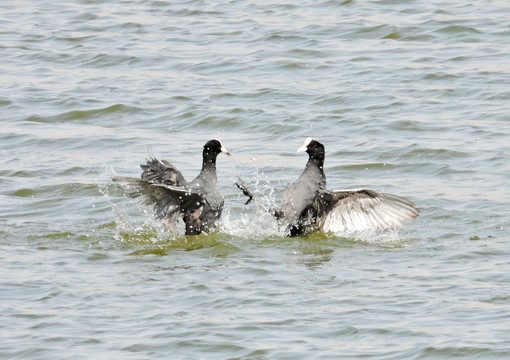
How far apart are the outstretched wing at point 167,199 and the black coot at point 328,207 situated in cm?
59

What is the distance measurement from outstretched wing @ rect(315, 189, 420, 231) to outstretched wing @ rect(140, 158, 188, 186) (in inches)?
40.6

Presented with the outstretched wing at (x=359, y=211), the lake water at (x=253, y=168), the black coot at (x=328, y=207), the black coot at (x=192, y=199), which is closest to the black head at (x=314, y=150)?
the black coot at (x=328, y=207)

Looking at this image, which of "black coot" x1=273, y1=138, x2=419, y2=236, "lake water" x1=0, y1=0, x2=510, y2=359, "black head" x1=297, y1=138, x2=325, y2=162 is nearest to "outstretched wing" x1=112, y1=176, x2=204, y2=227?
"lake water" x1=0, y1=0, x2=510, y2=359

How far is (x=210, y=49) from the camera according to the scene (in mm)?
13820

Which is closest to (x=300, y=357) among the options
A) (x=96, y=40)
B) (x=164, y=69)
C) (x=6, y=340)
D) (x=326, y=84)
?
(x=6, y=340)

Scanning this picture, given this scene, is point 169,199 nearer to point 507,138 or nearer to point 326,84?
point 507,138

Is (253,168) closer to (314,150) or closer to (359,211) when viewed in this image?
(314,150)

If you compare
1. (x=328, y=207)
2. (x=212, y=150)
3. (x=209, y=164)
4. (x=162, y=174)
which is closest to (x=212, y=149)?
(x=212, y=150)

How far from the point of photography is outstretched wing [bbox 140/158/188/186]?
310 inches

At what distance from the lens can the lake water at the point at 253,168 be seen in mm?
5656

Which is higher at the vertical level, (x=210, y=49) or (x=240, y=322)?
(x=210, y=49)

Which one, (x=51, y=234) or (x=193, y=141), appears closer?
(x=51, y=234)

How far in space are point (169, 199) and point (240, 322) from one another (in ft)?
6.66

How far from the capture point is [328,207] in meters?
7.74
